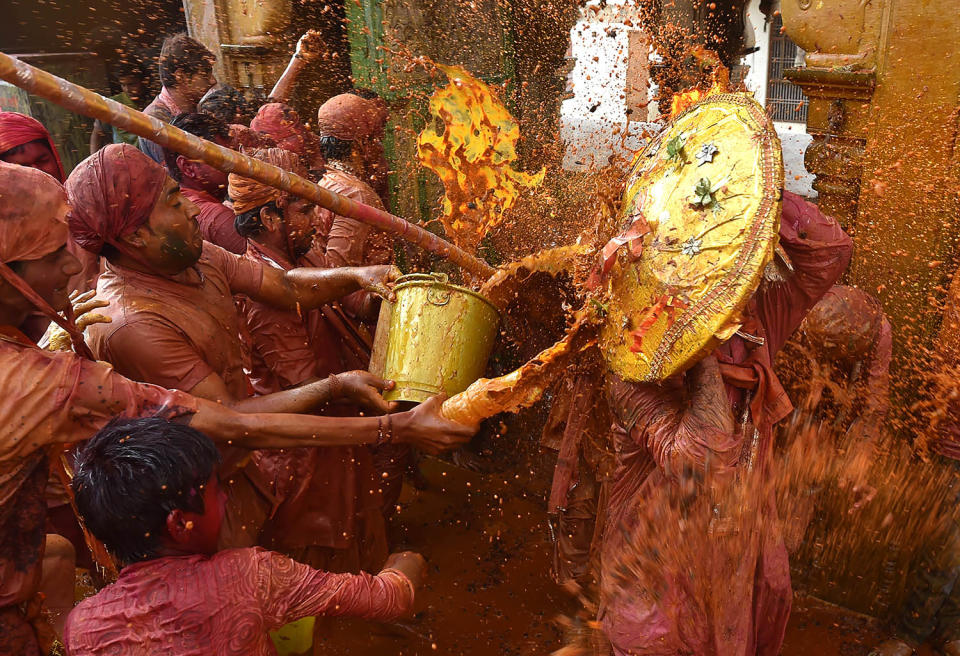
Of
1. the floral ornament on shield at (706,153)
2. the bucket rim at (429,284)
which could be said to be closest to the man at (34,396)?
the bucket rim at (429,284)

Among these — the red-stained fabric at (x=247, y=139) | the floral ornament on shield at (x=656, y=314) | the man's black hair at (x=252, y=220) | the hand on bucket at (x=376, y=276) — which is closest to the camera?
the floral ornament on shield at (x=656, y=314)

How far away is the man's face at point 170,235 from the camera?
291cm

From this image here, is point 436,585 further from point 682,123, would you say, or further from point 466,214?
point 682,123

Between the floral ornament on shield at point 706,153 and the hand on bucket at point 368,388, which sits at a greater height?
the floral ornament on shield at point 706,153

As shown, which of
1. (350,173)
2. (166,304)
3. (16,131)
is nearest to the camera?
(166,304)

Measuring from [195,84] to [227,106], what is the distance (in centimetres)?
86

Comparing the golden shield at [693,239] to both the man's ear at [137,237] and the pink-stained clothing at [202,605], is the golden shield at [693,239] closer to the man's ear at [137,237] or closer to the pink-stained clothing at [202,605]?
the pink-stained clothing at [202,605]

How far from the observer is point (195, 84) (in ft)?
21.1

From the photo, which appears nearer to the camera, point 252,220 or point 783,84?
point 252,220

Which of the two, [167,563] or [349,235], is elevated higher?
[349,235]

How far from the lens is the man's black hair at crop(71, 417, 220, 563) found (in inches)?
78.6

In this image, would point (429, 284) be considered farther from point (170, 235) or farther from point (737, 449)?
point (737, 449)

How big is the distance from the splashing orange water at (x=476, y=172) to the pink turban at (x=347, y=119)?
0.56 meters

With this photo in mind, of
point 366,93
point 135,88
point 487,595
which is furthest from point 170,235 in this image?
point 135,88
